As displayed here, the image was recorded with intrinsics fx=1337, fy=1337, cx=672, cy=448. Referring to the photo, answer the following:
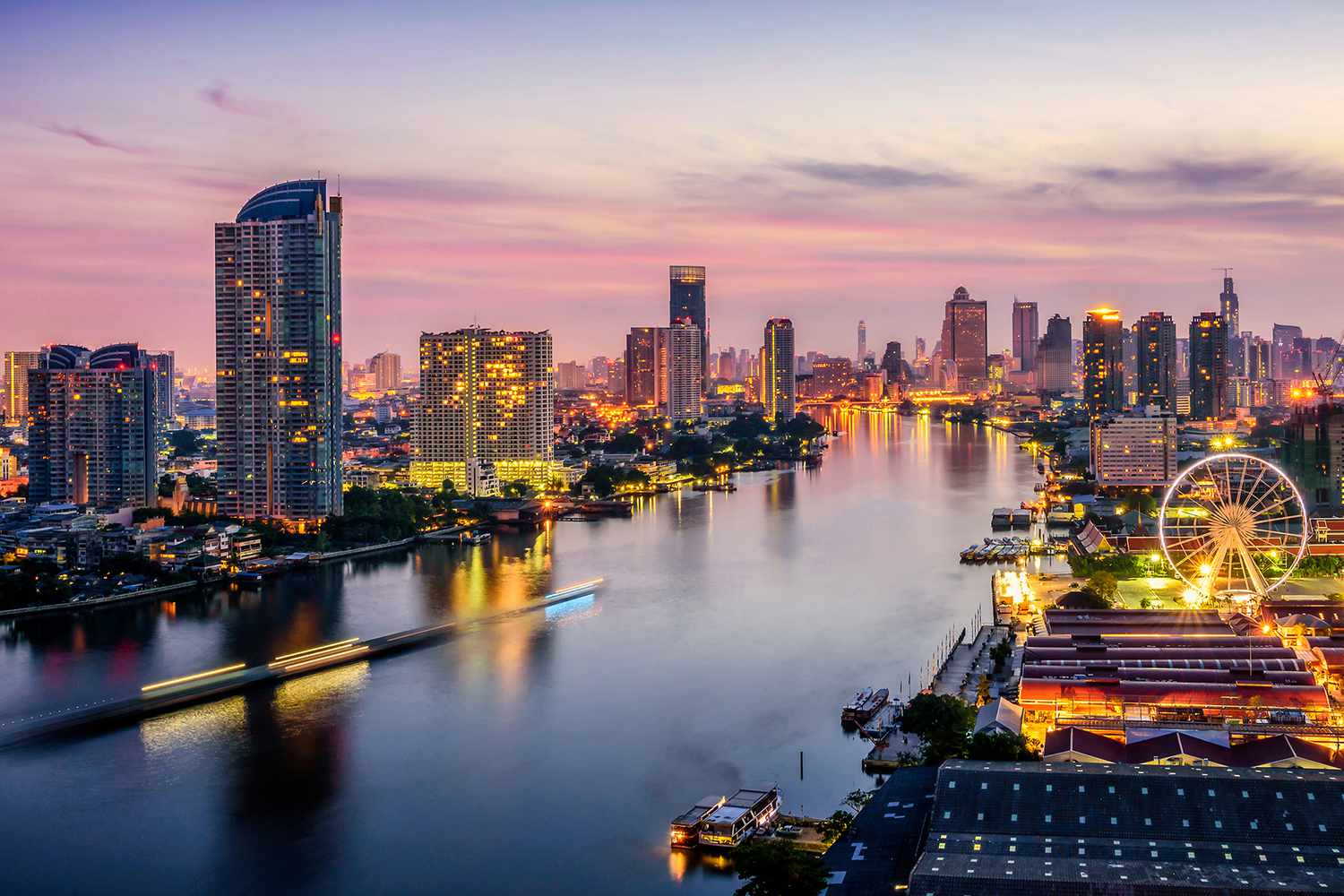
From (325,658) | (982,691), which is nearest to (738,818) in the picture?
(982,691)

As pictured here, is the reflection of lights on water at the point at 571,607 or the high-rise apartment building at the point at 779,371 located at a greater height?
the high-rise apartment building at the point at 779,371

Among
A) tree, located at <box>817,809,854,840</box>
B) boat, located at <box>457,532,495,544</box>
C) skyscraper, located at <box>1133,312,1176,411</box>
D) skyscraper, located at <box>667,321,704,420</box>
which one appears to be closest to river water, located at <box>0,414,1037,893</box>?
tree, located at <box>817,809,854,840</box>

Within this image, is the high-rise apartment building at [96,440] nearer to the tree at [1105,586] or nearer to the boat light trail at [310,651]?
the boat light trail at [310,651]

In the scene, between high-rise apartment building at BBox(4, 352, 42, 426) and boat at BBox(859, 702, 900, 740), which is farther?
high-rise apartment building at BBox(4, 352, 42, 426)

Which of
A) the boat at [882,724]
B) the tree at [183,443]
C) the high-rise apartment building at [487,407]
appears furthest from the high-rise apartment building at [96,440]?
the boat at [882,724]

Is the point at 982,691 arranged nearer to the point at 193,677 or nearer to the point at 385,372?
the point at 193,677

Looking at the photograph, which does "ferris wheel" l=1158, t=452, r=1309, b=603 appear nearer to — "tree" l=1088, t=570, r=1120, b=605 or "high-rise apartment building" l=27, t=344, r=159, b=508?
"tree" l=1088, t=570, r=1120, b=605

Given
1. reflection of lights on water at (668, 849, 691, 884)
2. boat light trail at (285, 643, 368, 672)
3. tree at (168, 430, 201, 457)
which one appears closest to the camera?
reflection of lights on water at (668, 849, 691, 884)
